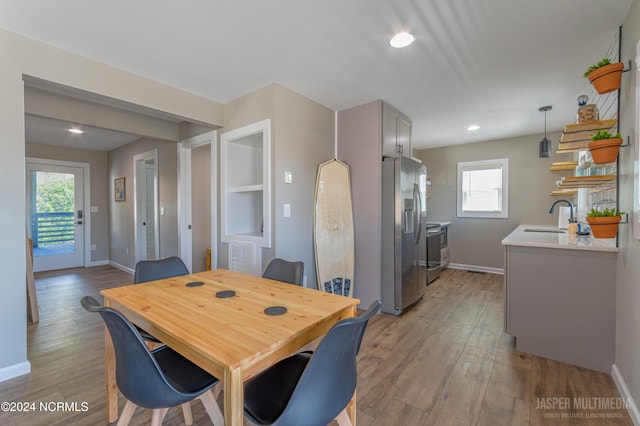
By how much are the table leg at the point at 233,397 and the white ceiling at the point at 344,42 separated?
194cm

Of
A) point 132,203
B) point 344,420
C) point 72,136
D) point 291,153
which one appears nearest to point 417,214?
point 291,153

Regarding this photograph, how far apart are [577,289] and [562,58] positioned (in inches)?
74.4

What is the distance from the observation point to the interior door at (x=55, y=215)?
199 inches

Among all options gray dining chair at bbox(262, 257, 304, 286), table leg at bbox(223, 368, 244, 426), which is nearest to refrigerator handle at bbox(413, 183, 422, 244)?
gray dining chair at bbox(262, 257, 304, 286)

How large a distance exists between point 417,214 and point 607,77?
2.09m

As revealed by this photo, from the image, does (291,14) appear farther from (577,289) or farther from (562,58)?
(577,289)

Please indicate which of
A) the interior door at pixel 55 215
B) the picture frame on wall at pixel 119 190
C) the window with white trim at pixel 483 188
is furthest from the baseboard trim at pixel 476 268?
the interior door at pixel 55 215

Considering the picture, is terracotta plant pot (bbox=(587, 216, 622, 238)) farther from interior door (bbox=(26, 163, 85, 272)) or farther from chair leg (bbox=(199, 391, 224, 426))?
interior door (bbox=(26, 163, 85, 272))

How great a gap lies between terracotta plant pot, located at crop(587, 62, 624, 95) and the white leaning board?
2.20 m

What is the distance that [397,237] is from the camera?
3.18m

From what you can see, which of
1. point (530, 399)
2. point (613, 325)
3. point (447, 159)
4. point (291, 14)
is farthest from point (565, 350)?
point (447, 159)

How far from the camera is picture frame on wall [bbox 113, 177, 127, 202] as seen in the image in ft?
17.9

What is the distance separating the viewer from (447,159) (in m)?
5.59

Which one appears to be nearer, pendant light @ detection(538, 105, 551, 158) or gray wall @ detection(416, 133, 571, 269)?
pendant light @ detection(538, 105, 551, 158)
